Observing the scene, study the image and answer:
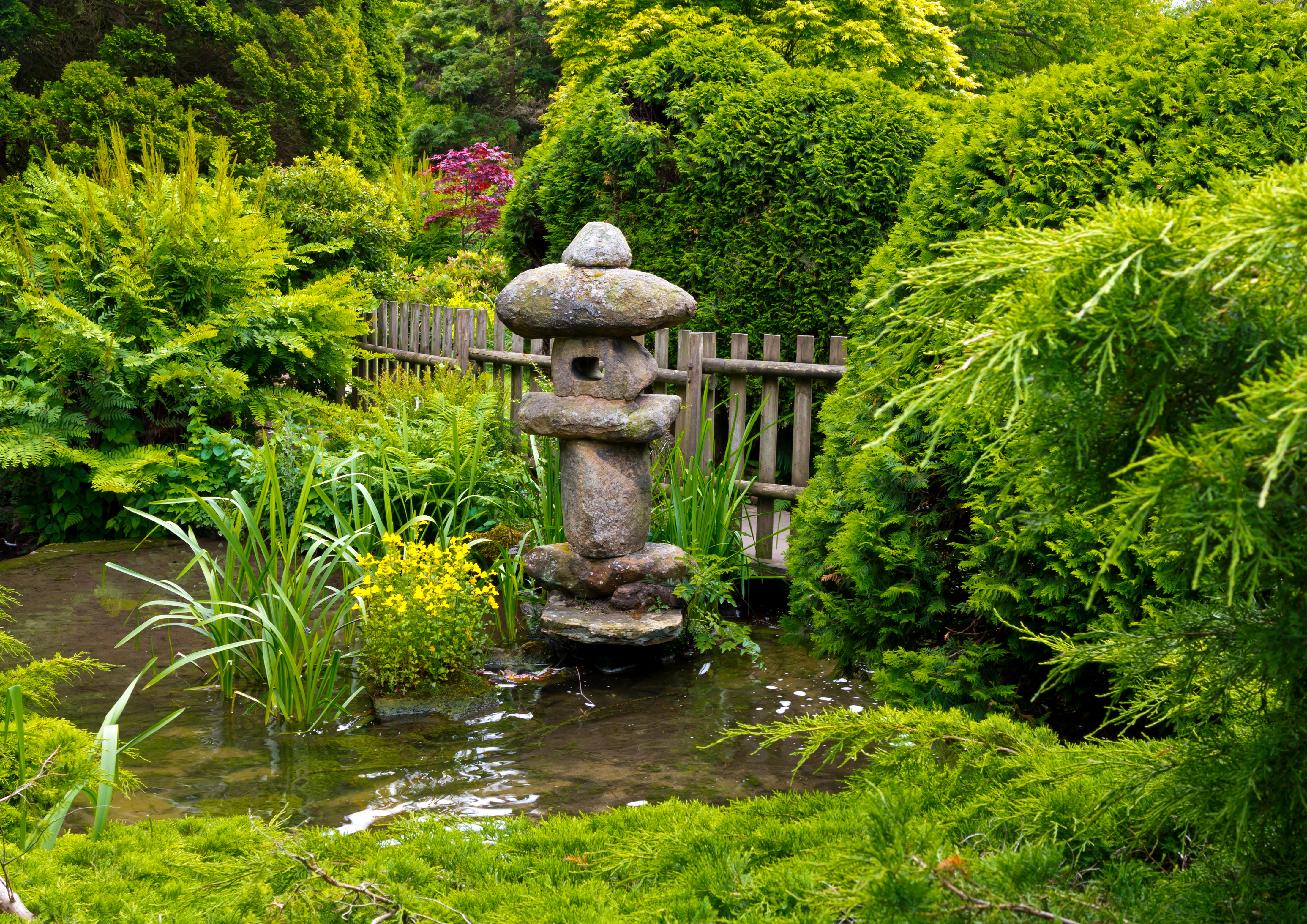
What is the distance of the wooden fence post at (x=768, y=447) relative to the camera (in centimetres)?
593

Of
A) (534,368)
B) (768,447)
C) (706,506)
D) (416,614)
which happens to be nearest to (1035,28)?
(534,368)

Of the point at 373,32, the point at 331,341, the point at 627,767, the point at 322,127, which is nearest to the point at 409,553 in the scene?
the point at 627,767

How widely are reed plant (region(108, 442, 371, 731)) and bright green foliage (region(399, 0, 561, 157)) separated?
21.4 meters

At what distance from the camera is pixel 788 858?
2.15 metres

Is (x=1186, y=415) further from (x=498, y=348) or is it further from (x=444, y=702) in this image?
(x=498, y=348)

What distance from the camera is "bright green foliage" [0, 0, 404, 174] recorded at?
1392cm

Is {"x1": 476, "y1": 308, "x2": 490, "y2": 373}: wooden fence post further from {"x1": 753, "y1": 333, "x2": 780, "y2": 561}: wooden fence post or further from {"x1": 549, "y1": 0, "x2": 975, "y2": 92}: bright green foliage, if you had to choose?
{"x1": 549, "y1": 0, "x2": 975, "y2": 92}: bright green foliage

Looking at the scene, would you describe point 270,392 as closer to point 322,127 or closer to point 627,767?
point 627,767

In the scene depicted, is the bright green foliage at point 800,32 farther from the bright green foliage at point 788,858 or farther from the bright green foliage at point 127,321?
the bright green foliage at point 788,858

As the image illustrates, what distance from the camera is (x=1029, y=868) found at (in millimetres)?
1488

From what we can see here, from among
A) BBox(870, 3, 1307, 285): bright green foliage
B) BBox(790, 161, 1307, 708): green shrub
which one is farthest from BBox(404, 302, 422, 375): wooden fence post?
BBox(790, 161, 1307, 708): green shrub

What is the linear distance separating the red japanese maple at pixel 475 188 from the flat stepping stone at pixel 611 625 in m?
11.9

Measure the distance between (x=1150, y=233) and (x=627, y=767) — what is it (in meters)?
3.13

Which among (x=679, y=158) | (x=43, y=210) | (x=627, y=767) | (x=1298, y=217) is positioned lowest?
(x=627, y=767)
